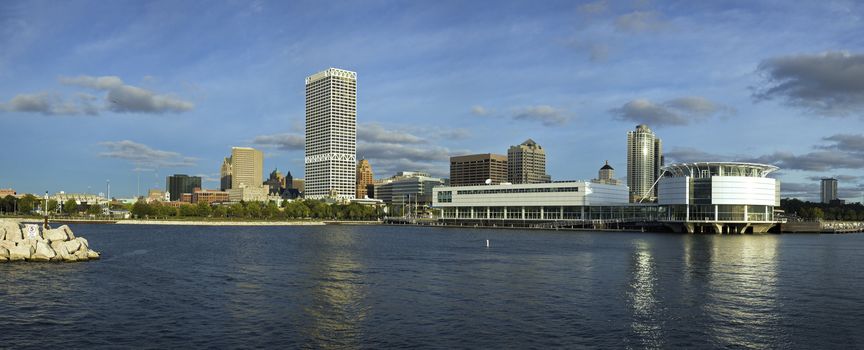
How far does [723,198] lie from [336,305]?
169 meters

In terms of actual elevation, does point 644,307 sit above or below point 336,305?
below

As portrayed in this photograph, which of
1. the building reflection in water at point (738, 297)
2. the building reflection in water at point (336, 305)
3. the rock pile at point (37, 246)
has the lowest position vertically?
the building reflection in water at point (738, 297)

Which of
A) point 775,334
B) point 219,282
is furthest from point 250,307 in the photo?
point 775,334

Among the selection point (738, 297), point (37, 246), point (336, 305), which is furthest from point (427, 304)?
point (37, 246)

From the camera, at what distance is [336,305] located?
49281mm

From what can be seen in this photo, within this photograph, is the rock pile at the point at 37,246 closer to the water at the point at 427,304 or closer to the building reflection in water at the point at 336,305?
the water at the point at 427,304

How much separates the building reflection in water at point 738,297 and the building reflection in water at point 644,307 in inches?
136

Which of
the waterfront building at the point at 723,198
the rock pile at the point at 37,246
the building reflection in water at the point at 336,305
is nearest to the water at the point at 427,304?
the building reflection in water at the point at 336,305

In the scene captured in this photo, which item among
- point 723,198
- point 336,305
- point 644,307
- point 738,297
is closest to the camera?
point 336,305

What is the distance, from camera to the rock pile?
78.2 m

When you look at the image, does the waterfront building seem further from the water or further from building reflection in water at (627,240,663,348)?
building reflection in water at (627,240,663,348)

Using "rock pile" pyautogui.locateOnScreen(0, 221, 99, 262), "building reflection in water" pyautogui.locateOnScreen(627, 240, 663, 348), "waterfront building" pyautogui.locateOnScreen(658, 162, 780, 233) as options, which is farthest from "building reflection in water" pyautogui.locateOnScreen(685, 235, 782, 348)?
"waterfront building" pyautogui.locateOnScreen(658, 162, 780, 233)

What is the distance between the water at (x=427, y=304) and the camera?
38.6m

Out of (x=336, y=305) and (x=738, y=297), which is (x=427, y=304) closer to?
(x=336, y=305)
